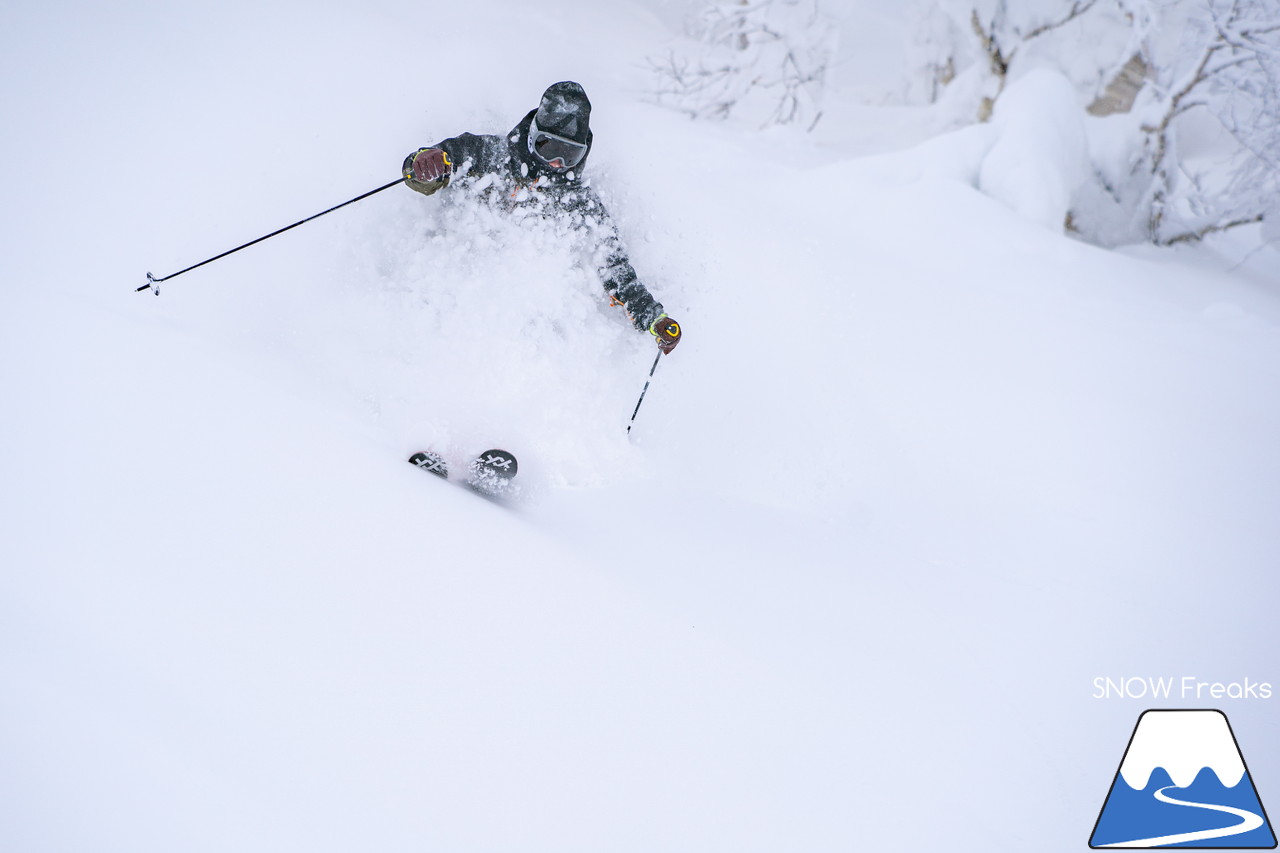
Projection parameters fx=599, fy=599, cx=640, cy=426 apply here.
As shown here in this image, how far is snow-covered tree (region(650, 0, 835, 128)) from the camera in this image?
7.29m

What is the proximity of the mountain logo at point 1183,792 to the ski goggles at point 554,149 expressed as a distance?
288 cm

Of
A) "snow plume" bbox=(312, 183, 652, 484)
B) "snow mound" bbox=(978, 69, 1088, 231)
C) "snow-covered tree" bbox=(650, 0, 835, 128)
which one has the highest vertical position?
"snow-covered tree" bbox=(650, 0, 835, 128)

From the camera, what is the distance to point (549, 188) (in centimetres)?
281

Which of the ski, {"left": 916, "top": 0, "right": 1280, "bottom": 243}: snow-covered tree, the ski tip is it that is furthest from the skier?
{"left": 916, "top": 0, "right": 1280, "bottom": 243}: snow-covered tree

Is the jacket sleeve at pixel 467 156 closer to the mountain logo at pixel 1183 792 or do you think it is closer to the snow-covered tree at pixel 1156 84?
the mountain logo at pixel 1183 792

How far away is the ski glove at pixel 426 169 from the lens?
253cm

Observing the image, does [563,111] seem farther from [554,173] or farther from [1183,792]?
[1183,792]

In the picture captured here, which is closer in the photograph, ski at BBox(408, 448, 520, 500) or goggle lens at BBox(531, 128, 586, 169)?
ski at BBox(408, 448, 520, 500)

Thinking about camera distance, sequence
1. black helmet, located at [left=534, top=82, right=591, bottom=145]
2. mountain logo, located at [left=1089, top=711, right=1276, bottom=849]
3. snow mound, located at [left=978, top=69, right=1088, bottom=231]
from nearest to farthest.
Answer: mountain logo, located at [left=1089, top=711, right=1276, bottom=849], black helmet, located at [left=534, top=82, right=591, bottom=145], snow mound, located at [left=978, top=69, right=1088, bottom=231]

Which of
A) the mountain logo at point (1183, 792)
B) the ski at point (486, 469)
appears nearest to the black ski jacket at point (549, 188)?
the ski at point (486, 469)

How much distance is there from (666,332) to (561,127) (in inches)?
38.5

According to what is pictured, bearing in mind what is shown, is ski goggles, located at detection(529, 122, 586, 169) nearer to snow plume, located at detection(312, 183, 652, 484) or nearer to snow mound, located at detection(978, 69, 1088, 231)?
snow plume, located at detection(312, 183, 652, 484)

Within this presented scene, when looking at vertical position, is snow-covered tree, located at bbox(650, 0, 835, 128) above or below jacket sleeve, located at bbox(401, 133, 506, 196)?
above

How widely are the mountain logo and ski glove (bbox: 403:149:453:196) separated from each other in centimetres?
313
